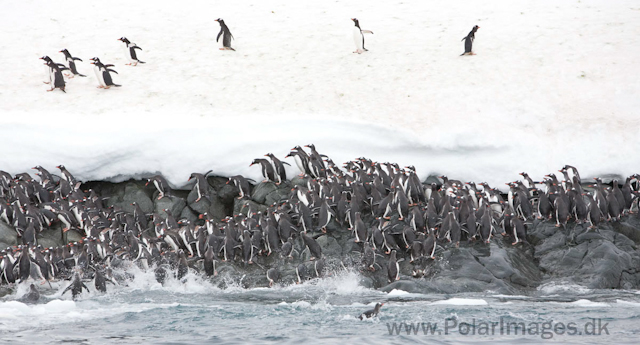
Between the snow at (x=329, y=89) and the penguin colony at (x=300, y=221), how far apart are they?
2.98 feet

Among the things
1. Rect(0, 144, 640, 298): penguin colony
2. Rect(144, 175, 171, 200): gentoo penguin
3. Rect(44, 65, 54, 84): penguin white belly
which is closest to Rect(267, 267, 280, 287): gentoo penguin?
Rect(0, 144, 640, 298): penguin colony

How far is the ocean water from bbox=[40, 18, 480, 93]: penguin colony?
317 inches

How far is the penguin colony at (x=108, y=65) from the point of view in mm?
17125

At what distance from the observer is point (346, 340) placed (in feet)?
25.8

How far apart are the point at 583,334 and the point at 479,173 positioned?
6.33 meters

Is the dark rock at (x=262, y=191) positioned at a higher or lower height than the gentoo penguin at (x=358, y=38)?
lower

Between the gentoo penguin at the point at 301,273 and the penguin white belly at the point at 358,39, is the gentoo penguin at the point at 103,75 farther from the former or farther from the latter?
the gentoo penguin at the point at 301,273

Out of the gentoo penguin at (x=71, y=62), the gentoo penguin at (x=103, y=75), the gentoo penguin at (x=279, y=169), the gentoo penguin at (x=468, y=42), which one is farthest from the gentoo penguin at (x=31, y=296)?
the gentoo penguin at (x=468, y=42)

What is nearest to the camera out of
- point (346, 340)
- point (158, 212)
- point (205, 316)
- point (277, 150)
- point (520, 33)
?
point (346, 340)

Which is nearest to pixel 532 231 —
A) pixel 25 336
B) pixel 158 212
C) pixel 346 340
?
pixel 346 340

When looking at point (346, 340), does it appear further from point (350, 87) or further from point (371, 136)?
point (350, 87)

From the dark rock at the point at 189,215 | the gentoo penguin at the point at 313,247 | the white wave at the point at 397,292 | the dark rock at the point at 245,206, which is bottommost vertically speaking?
the white wave at the point at 397,292

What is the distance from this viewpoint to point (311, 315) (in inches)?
357

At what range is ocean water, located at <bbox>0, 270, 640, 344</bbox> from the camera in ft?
26.4
